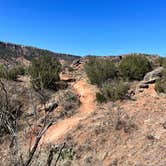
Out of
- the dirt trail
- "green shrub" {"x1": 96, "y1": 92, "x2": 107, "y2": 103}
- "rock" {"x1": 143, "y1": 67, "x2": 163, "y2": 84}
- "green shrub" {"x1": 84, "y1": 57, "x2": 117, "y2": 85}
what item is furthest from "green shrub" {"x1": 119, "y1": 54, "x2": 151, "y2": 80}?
"green shrub" {"x1": 96, "y1": 92, "x2": 107, "y2": 103}

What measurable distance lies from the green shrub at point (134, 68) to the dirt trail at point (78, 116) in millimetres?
2526

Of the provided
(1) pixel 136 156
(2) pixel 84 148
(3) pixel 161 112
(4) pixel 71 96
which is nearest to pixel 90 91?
(4) pixel 71 96

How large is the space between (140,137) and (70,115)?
4818 mm

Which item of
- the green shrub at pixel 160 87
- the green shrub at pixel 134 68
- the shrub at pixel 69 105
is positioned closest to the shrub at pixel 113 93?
the shrub at pixel 69 105

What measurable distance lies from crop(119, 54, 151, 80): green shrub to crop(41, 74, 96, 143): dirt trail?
8.29ft

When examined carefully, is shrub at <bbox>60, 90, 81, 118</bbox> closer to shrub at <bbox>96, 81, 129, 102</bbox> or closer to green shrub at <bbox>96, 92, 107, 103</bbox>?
green shrub at <bbox>96, 92, 107, 103</bbox>

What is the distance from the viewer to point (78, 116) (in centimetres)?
1678

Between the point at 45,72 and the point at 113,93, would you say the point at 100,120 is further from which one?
the point at 45,72

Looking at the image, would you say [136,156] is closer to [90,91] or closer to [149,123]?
[149,123]

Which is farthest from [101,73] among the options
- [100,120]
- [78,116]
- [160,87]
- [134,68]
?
[100,120]

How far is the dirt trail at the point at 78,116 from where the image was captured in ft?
49.2

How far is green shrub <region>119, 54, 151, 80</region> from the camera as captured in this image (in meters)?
21.4

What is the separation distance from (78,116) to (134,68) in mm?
6494

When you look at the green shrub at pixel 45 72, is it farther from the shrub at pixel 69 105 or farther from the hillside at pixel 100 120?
the shrub at pixel 69 105
